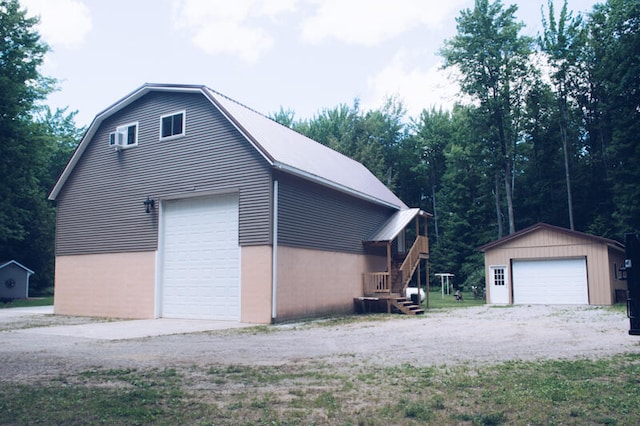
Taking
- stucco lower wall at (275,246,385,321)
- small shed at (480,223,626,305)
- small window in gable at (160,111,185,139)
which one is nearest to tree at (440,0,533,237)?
small shed at (480,223,626,305)

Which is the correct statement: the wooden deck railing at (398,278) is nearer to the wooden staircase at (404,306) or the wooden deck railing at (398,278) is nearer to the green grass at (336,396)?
the wooden staircase at (404,306)

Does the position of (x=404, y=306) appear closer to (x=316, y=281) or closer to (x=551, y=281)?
(x=316, y=281)

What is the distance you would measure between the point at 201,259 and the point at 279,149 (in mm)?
4214

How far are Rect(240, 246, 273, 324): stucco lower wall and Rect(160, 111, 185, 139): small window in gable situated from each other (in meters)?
4.87

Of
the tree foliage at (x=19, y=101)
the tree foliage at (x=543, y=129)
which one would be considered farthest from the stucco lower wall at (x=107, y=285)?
the tree foliage at (x=543, y=129)

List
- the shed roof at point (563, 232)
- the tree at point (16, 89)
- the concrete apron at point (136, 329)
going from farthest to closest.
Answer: the tree at point (16, 89), the shed roof at point (563, 232), the concrete apron at point (136, 329)

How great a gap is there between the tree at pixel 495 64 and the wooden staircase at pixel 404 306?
17.9 metres

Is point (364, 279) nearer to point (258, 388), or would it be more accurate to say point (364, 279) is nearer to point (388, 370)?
point (388, 370)

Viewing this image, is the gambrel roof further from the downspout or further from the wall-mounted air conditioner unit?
the downspout

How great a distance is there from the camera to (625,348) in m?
8.67

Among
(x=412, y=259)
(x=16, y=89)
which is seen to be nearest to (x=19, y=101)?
(x=16, y=89)

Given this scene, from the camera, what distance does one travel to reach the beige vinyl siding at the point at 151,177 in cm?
1530

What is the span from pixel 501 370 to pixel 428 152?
43309mm

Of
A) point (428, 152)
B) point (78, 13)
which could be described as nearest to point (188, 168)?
point (78, 13)
